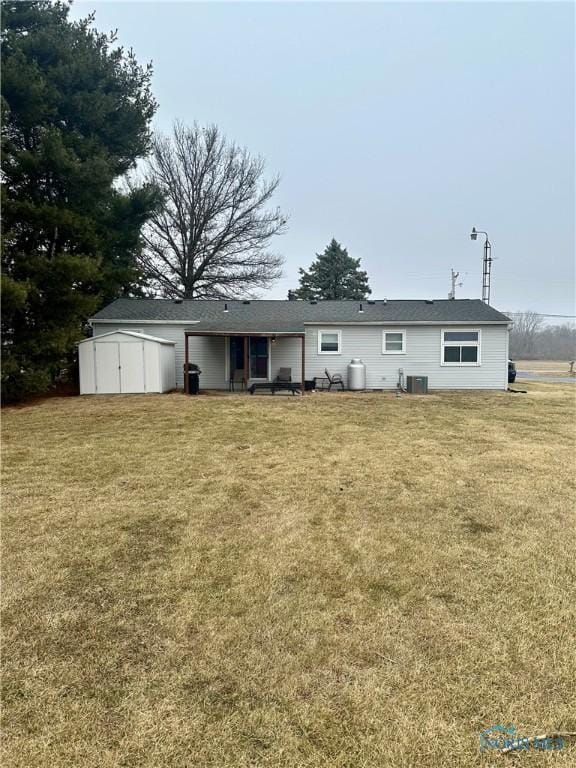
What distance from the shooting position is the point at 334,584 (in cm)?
276

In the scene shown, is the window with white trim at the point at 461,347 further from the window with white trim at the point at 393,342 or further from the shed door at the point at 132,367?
the shed door at the point at 132,367

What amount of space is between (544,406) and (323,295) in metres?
26.8

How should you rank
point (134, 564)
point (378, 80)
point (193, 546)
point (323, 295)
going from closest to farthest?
point (134, 564) < point (193, 546) < point (378, 80) < point (323, 295)

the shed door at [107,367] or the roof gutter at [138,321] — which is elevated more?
the roof gutter at [138,321]

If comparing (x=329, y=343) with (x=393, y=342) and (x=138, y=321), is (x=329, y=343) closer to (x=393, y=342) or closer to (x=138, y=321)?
(x=393, y=342)

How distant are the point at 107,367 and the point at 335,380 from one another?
7741 millimetres

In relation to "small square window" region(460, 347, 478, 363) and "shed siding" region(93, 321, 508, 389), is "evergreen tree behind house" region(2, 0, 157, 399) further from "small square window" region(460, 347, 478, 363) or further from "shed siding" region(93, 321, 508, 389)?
"small square window" region(460, 347, 478, 363)

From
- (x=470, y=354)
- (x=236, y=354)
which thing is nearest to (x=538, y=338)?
(x=470, y=354)

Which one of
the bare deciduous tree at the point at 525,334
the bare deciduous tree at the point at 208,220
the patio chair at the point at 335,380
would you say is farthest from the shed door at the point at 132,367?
the bare deciduous tree at the point at 525,334

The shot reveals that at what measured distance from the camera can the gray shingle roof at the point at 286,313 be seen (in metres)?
14.5

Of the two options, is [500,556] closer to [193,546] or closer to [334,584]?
[334,584]

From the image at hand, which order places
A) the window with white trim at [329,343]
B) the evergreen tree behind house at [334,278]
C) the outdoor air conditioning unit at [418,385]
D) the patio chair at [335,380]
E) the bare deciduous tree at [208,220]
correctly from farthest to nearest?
the evergreen tree behind house at [334,278]
the bare deciduous tree at [208,220]
the window with white trim at [329,343]
the patio chair at [335,380]
the outdoor air conditioning unit at [418,385]

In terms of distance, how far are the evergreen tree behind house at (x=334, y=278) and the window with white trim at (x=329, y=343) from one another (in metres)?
21.8

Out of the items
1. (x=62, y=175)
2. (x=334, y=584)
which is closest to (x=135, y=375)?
(x=62, y=175)
